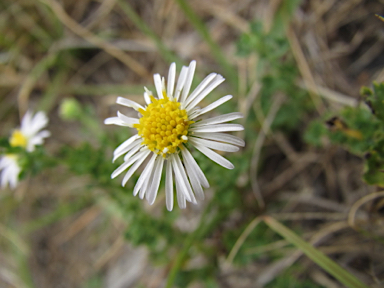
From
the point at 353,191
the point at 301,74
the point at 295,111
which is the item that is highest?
the point at 301,74

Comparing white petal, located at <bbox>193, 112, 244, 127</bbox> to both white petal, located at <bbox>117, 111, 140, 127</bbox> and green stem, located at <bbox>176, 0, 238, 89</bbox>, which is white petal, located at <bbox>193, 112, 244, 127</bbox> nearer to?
white petal, located at <bbox>117, 111, 140, 127</bbox>

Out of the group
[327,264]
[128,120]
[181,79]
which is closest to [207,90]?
[181,79]

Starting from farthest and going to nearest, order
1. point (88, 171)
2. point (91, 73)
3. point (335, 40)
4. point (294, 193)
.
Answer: point (91, 73)
point (335, 40)
point (294, 193)
point (88, 171)

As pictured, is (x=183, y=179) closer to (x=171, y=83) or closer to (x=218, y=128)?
(x=218, y=128)

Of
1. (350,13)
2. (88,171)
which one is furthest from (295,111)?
(88,171)

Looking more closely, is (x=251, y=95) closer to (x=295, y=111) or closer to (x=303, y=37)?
(x=295, y=111)

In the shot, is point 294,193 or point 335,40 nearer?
point 294,193
